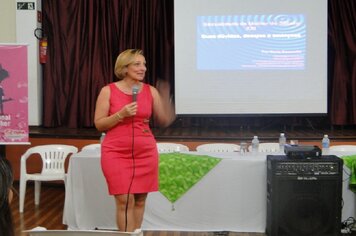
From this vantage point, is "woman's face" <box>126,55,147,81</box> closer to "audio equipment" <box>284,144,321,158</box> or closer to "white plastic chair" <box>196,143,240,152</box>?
"audio equipment" <box>284,144,321,158</box>

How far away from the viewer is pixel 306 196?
11.7 ft

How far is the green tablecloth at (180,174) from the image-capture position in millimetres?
3758

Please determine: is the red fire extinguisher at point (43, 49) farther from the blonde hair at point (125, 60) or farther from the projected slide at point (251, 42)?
the blonde hair at point (125, 60)

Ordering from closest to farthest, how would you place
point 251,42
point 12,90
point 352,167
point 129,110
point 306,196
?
point 129,110 < point 306,196 < point 352,167 < point 12,90 < point 251,42

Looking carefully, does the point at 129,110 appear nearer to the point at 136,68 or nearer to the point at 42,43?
the point at 136,68

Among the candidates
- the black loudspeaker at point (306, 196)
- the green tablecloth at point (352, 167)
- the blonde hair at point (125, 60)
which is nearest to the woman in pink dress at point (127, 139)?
the blonde hair at point (125, 60)

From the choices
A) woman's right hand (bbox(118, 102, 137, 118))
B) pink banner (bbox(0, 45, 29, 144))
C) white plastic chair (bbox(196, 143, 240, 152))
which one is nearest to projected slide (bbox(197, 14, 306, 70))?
white plastic chair (bbox(196, 143, 240, 152))

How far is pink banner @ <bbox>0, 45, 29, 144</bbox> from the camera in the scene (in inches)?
187

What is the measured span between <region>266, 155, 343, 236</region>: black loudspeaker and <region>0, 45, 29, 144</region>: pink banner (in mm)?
2637

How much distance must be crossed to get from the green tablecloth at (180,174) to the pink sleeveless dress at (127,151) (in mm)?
960

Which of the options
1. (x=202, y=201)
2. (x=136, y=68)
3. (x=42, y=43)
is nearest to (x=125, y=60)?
(x=136, y=68)

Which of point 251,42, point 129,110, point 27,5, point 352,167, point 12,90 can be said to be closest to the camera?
point 129,110

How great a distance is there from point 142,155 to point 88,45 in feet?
12.0

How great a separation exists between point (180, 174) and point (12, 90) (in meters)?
2.09
